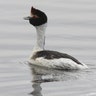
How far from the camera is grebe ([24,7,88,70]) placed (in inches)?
682

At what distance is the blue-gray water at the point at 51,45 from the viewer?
48.5 ft

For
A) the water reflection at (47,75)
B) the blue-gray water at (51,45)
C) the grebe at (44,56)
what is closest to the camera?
the blue-gray water at (51,45)

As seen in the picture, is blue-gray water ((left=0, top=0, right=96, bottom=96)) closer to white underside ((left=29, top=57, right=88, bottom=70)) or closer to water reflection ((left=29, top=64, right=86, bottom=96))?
water reflection ((left=29, top=64, right=86, bottom=96))

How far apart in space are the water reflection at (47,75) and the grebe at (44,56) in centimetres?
20

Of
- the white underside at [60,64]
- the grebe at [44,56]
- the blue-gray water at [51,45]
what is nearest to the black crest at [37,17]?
the grebe at [44,56]

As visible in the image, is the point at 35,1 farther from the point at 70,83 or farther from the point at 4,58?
the point at 70,83

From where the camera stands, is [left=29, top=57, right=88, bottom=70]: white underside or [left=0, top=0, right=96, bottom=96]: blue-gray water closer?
[left=0, top=0, right=96, bottom=96]: blue-gray water

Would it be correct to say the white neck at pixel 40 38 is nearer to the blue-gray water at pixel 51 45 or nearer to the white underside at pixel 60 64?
the blue-gray water at pixel 51 45

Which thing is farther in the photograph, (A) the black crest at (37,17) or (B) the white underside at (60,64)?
(A) the black crest at (37,17)

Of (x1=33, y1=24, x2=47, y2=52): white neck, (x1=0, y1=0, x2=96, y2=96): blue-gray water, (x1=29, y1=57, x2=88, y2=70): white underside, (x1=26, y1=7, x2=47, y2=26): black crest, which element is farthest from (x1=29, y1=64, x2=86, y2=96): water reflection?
(x1=26, y1=7, x2=47, y2=26): black crest

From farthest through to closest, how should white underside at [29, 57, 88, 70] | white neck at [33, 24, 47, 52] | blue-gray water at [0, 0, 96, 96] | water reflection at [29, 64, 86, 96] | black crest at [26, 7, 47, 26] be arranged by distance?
1. white neck at [33, 24, 47, 52]
2. black crest at [26, 7, 47, 26]
3. white underside at [29, 57, 88, 70]
4. water reflection at [29, 64, 86, 96]
5. blue-gray water at [0, 0, 96, 96]

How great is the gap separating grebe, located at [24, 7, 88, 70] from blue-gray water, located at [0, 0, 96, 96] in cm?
25

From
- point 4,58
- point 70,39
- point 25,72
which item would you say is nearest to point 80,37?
point 70,39

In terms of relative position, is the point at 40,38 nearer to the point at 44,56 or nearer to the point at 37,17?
the point at 37,17
